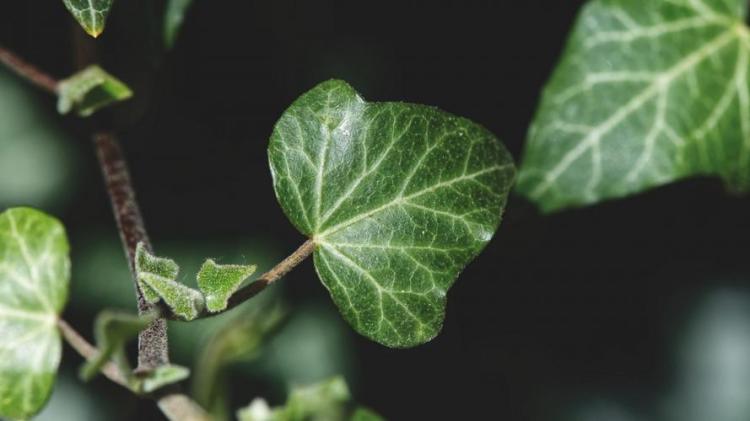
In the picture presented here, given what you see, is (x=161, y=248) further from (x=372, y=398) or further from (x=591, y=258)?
(x=591, y=258)

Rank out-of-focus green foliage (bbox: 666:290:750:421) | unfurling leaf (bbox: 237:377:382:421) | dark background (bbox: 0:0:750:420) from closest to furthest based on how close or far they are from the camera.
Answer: unfurling leaf (bbox: 237:377:382:421) → dark background (bbox: 0:0:750:420) → out-of-focus green foliage (bbox: 666:290:750:421)

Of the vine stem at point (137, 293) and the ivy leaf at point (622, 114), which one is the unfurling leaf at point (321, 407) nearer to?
the vine stem at point (137, 293)

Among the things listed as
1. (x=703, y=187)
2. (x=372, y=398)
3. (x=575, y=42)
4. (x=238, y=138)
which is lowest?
(x=372, y=398)

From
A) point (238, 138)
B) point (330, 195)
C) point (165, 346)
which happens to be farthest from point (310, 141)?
point (238, 138)

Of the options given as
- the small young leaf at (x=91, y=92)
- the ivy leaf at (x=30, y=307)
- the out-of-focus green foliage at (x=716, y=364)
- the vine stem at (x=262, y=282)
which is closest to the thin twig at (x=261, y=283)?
the vine stem at (x=262, y=282)

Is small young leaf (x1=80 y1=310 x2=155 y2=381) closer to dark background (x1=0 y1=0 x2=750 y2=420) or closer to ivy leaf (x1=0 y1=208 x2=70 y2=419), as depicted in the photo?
ivy leaf (x1=0 y1=208 x2=70 y2=419)

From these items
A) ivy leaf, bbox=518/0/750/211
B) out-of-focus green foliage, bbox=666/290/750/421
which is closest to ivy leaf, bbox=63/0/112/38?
ivy leaf, bbox=518/0/750/211
